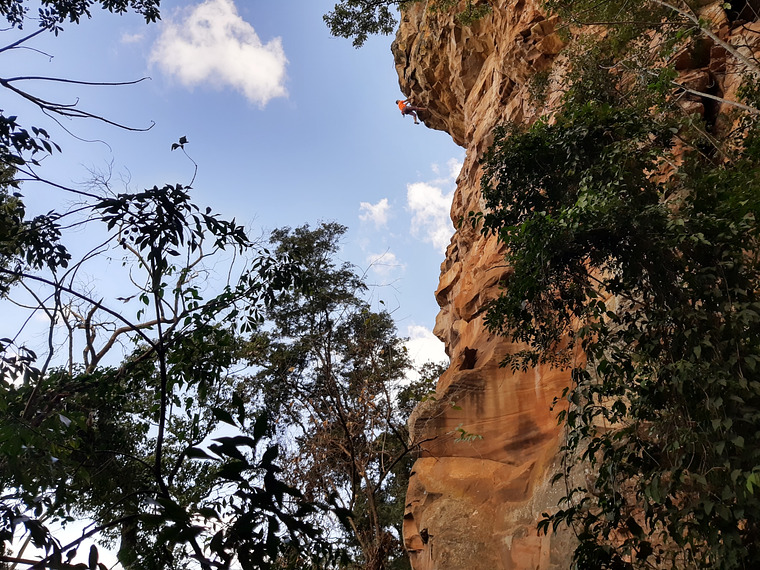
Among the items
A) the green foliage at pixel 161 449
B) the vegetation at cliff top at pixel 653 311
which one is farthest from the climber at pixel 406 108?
the green foliage at pixel 161 449

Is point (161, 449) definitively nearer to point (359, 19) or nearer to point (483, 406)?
point (483, 406)

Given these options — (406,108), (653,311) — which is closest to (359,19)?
(406,108)

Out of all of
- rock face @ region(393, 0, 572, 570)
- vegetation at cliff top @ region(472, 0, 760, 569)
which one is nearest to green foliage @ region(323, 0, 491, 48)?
rock face @ region(393, 0, 572, 570)

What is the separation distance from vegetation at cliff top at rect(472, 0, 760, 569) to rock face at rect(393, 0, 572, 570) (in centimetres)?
203

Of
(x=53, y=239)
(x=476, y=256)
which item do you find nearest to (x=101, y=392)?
(x=53, y=239)

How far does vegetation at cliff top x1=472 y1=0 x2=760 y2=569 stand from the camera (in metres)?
4.14

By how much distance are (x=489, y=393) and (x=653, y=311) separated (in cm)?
555

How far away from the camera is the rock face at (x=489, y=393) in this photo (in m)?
8.39

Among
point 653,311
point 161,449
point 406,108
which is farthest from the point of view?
point 406,108

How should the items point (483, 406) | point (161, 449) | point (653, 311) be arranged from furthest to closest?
point (483, 406) < point (653, 311) < point (161, 449)

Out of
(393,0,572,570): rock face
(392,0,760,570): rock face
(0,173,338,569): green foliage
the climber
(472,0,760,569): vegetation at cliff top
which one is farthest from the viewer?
the climber

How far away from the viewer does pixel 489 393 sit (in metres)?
10.2

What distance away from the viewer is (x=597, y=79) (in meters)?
8.24

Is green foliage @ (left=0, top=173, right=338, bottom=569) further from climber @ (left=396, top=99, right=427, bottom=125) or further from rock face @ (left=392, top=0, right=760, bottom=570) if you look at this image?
climber @ (left=396, top=99, right=427, bottom=125)
